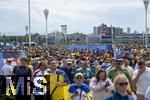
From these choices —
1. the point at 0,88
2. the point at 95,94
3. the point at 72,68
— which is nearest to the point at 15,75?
the point at 0,88

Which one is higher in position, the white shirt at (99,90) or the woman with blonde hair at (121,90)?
the woman with blonde hair at (121,90)

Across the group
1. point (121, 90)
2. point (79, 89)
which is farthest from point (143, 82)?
point (121, 90)

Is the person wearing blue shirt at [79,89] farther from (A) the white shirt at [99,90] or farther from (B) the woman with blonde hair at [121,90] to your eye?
(B) the woman with blonde hair at [121,90]

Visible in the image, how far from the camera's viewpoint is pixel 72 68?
17.8 meters

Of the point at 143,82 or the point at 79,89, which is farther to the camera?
the point at 143,82

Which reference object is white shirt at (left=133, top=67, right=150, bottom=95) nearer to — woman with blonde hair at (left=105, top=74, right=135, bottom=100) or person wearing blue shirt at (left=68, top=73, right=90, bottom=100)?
person wearing blue shirt at (left=68, top=73, right=90, bottom=100)

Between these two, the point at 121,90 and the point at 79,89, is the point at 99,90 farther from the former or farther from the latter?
the point at 121,90

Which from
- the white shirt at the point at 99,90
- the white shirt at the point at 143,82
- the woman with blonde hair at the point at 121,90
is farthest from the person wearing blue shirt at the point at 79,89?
the woman with blonde hair at the point at 121,90

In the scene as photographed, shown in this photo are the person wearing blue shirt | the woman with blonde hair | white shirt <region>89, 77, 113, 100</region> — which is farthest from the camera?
white shirt <region>89, 77, 113, 100</region>

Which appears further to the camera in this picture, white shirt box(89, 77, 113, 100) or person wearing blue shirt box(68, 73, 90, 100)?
white shirt box(89, 77, 113, 100)

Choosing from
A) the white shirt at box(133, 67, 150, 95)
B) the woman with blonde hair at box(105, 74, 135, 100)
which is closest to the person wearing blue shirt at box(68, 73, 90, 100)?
the white shirt at box(133, 67, 150, 95)

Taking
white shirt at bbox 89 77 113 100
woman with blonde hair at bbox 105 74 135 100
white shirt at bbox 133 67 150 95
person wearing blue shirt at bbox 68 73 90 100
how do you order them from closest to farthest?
1. woman with blonde hair at bbox 105 74 135 100
2. person wearing blue shirt at bbox 68 73 90 100
3. white shirt at bbox 89 77 113 100
4. white shirt at bbox 133 67 150 95

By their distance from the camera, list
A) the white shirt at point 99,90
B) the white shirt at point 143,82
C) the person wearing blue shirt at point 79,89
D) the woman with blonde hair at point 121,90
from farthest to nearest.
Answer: the white shirt at point 143,82
the white shirt at point 99,90
the person wearing blue shirt at point 79,89
the woman with blonde hair at point 121,90

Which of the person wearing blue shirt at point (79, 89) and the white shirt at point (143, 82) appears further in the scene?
the white shirt at point (143, 82)
